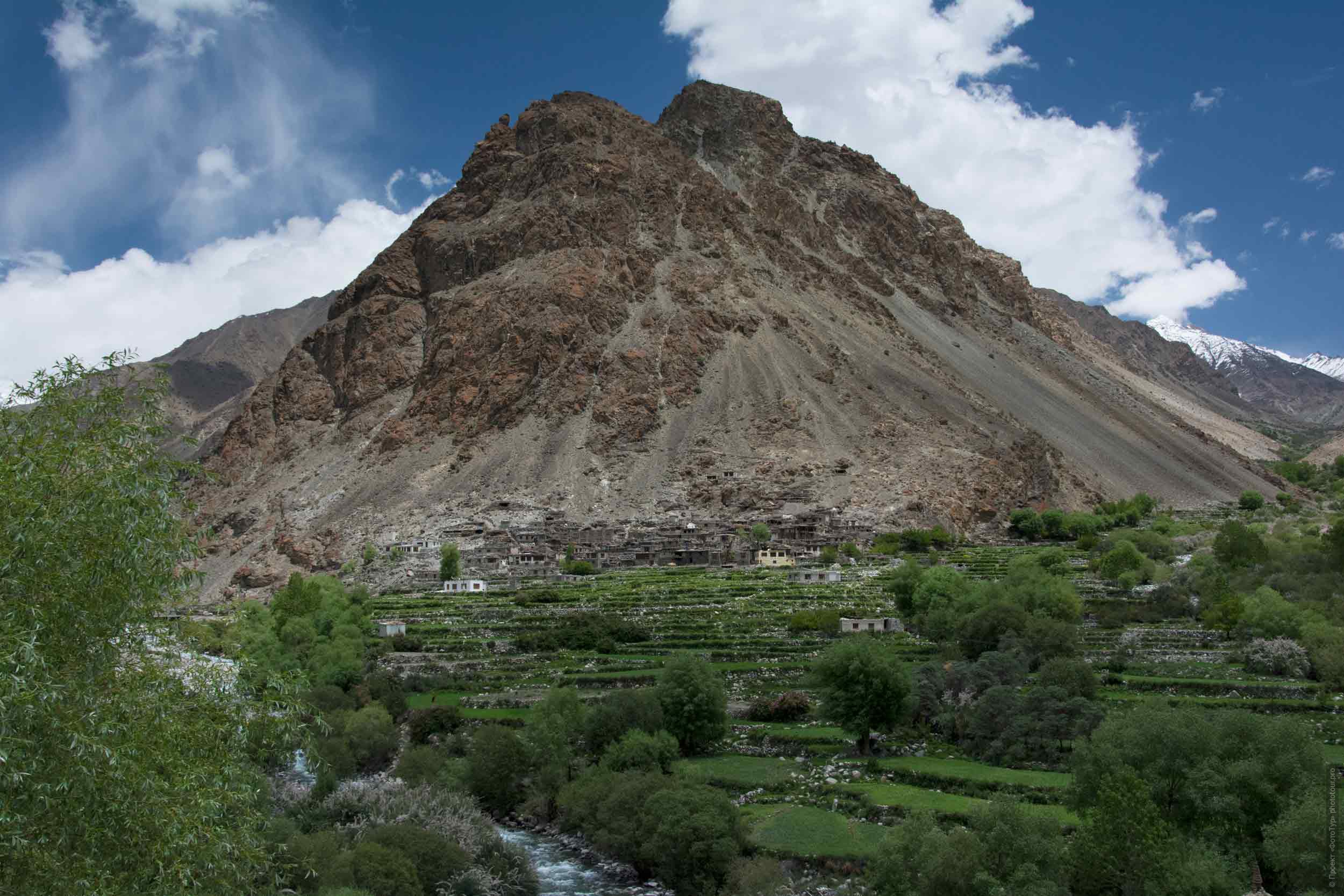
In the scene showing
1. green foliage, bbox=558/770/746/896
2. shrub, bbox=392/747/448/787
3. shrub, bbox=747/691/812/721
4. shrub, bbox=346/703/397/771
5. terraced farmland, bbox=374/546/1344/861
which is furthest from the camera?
shrub, bbox=747/691/812/721

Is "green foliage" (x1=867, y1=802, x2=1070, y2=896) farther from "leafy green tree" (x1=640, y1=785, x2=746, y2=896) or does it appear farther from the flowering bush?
the flowering bush

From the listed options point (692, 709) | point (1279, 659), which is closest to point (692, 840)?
point (692, 709)

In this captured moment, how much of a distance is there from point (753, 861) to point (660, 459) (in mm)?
99787

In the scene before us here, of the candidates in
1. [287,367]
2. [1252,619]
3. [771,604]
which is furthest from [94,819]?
[287,367]

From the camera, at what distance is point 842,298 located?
173750 millimetres

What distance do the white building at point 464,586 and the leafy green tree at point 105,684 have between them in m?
75.8

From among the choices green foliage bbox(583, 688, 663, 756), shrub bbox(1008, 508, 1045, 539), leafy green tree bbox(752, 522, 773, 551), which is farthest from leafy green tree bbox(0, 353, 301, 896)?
shrub bbox(1008, 508, 1045, 539)

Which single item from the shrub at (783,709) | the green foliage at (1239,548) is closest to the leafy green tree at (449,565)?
the shrub at (783,709)

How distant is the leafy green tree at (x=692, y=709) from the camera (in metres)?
43.4

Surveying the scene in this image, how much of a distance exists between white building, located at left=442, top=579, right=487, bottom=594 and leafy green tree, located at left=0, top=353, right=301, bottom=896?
75.8m

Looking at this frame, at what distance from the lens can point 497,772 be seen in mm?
40438

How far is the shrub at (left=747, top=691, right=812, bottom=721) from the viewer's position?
4844cm

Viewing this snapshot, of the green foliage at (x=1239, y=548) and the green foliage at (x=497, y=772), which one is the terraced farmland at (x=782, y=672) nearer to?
the green foliage at (x=497, y=772)

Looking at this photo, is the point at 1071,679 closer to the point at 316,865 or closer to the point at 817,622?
the point at 817,622
